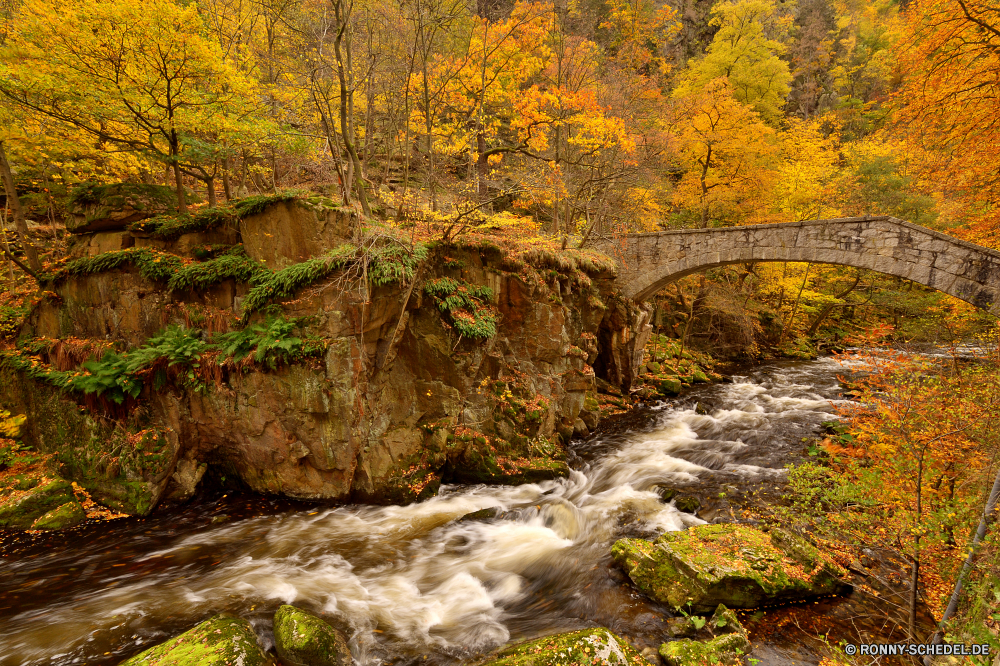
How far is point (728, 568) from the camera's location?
5.27 m

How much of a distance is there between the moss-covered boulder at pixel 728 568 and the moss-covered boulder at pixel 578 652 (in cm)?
150

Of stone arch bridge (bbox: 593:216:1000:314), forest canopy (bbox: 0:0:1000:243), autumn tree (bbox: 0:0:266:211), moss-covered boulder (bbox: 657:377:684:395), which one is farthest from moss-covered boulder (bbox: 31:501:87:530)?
moss-covered boulder (bbox: 657:377:684:395)

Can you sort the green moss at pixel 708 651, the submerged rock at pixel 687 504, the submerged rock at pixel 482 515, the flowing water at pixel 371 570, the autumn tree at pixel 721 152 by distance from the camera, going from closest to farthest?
1. the green moss at pixel 708 651
2. the flowing water at pixel 371 570
3. the submerged rock at pixel 482 515
4. the submerged rock at pixel 687 504
5. the autumn tree at pixel 721 152

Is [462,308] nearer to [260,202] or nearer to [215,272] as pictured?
[260,202]

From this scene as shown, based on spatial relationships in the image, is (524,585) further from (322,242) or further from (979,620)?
(322,242)

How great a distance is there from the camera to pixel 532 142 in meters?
13.1

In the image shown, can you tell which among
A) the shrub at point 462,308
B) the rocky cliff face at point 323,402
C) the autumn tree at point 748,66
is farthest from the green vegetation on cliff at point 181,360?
the autumn tree at point 748,66

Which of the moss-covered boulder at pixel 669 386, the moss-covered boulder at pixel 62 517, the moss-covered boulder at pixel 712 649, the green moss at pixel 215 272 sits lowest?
the moss-covered boulder at pixel 712 649

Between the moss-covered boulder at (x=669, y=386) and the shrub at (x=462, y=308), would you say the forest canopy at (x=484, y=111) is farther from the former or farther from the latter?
the moss-covered boulder at (x=669, y=386)

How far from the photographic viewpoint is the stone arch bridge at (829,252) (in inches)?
364

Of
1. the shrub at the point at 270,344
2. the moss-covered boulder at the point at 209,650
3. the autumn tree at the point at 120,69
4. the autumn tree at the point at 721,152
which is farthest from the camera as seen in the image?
the autumn tree at the point at 721,152

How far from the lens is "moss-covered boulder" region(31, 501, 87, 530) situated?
667cm

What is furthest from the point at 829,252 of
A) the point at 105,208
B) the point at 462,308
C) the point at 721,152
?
the point at 105,208

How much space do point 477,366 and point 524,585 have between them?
4.30 metres
